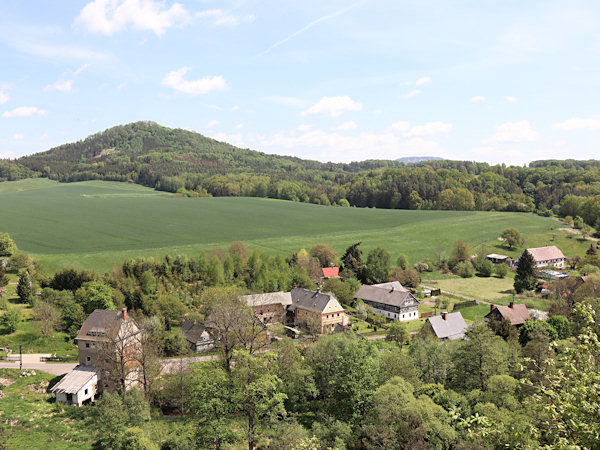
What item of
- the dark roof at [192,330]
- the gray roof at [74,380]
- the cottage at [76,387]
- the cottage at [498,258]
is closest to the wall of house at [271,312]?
the dark roof at [192,330]

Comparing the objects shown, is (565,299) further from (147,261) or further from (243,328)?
(147,261)

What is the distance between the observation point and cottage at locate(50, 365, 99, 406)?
42.8 metres

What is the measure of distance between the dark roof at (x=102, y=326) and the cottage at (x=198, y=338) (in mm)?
11278

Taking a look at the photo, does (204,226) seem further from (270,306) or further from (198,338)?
(198,338)

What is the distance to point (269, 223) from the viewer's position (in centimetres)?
12400

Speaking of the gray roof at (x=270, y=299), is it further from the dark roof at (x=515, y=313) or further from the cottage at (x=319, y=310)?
the dark roof at (x=515, y=313)

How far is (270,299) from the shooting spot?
230 feet

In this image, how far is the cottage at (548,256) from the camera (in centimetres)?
10075

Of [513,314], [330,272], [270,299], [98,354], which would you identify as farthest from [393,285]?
[98,354]

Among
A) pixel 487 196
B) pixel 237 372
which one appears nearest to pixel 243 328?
pixel 237 372

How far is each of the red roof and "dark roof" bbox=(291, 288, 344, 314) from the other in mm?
14278

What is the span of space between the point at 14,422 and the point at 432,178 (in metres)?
170

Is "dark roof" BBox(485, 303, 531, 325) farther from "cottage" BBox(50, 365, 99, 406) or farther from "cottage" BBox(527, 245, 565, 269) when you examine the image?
"cottage" BBox(50, 365, 99, 406)

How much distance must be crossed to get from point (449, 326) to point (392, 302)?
1237 centimetres
